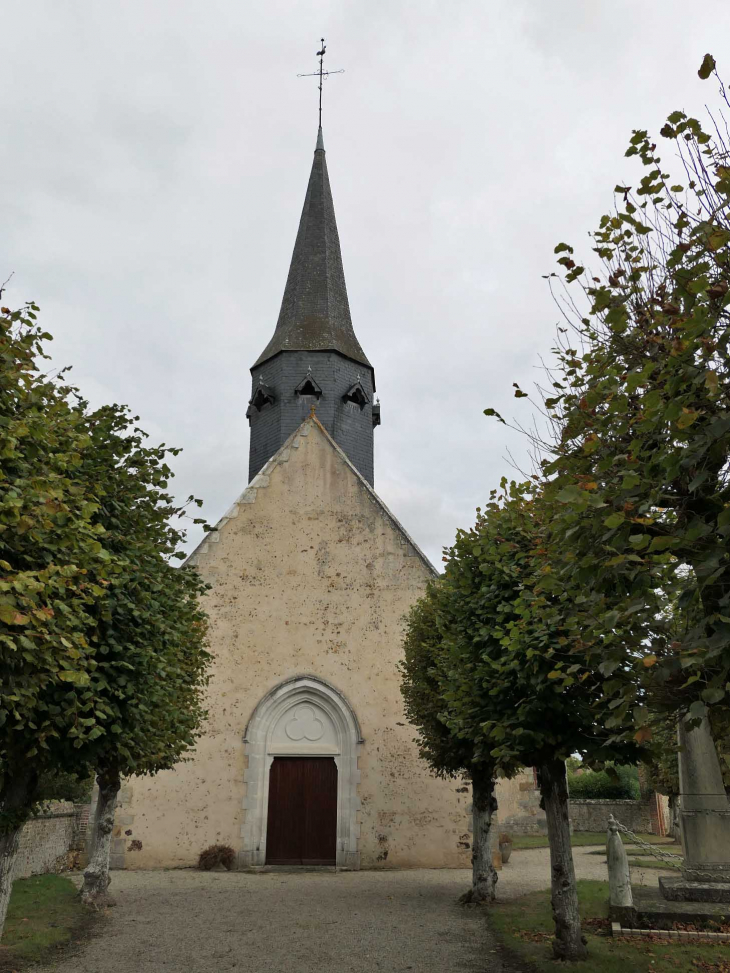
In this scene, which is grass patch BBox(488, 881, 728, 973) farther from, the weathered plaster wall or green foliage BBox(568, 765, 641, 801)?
green foliage BBox(568, 765, 641, 801)

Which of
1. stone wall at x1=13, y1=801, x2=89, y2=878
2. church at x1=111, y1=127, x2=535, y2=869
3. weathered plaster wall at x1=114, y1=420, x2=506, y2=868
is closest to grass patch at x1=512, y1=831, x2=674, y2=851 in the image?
church at x1=111, y1=127, x2=535, y2=869

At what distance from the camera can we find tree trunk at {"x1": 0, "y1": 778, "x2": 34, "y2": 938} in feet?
21.0

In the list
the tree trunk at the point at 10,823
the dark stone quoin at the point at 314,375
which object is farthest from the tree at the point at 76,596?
the dark stone quoin at the point at 314,375

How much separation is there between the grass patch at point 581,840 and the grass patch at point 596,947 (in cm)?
1149

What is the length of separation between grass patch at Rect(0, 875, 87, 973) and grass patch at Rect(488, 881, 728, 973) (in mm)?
4777

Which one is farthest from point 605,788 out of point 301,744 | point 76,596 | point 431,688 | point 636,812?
point 76,596

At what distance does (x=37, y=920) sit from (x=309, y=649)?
806cm

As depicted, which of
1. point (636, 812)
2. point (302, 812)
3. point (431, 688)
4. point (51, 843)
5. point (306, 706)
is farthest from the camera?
point (636, 812)

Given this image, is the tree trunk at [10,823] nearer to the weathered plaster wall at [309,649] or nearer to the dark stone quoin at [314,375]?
the weathered plaster wall at [309,649]

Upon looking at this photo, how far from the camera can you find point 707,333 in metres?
4.31

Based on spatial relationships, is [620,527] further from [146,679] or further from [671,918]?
[671,918]

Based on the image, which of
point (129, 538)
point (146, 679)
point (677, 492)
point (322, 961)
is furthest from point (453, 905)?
point (677, 492)

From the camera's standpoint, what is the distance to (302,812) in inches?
622

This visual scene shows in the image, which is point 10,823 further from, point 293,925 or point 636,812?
point 636,812
